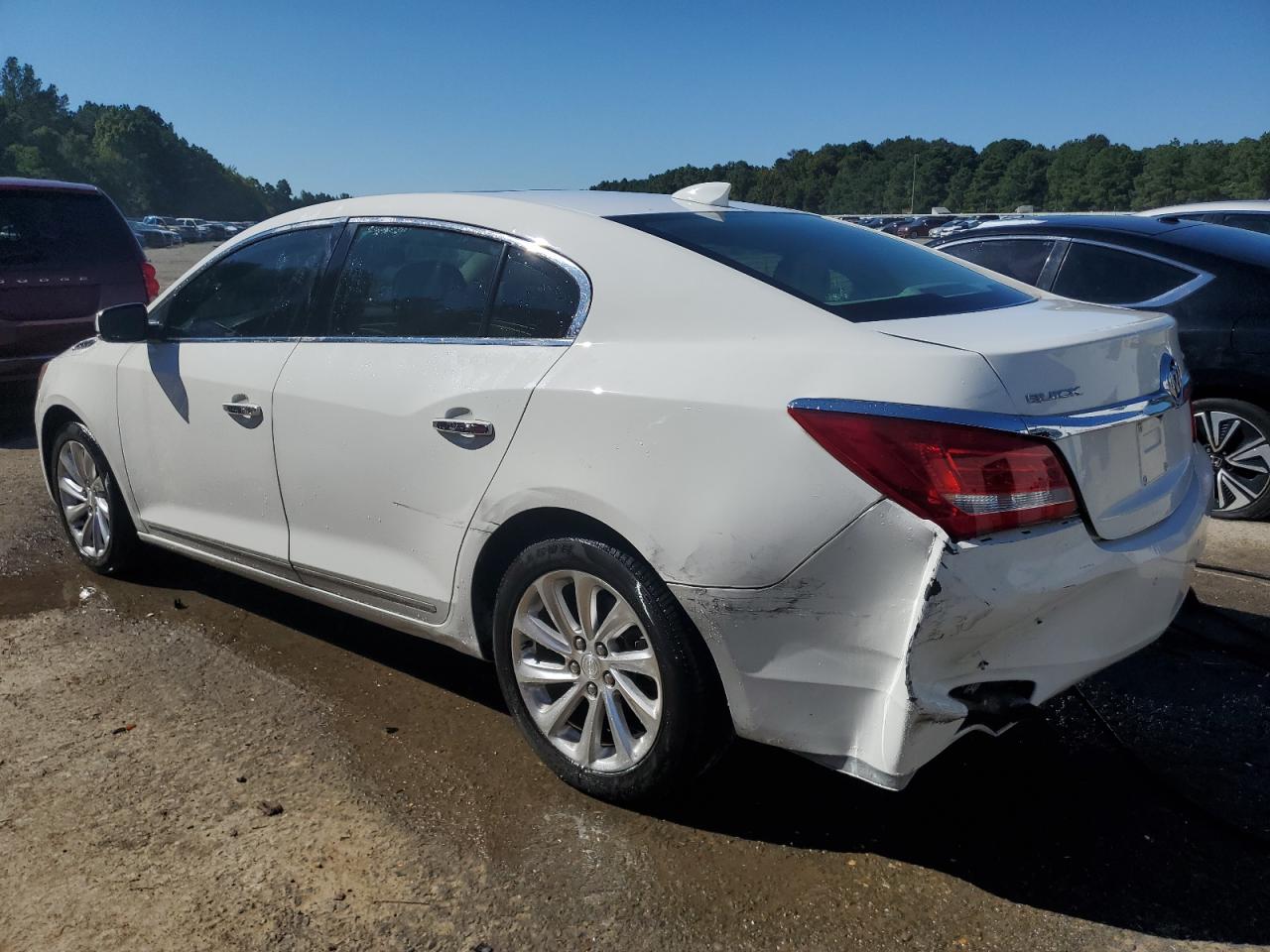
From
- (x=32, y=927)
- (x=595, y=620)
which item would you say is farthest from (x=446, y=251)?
(x=32, y=927)

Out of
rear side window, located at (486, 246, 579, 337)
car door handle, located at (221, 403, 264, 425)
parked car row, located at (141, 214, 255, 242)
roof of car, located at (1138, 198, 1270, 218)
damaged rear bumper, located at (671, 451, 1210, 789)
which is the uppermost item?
rear side window, located at (486, 246, 579, 337)

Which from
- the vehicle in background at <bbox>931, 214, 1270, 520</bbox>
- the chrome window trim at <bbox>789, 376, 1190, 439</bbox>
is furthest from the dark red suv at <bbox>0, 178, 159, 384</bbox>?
the chrome window trim at <bbox>789, 376, 1190, 439</bbox>

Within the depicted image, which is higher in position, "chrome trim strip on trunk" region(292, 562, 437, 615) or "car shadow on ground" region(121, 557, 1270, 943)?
"chrome trim strip on trunk" region(292, 562, 437, 615)

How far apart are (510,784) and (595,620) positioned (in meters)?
Answer: 0.59

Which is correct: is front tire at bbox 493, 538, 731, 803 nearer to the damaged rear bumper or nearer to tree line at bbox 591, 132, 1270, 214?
the damaged rear bumper

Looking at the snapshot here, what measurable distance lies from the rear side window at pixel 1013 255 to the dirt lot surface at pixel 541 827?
288cm

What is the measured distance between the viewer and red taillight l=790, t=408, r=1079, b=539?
2.29 m

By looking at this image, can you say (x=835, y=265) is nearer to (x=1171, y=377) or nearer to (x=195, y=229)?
(x=1171, y=377)

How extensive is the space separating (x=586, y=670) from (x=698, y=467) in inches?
28.6

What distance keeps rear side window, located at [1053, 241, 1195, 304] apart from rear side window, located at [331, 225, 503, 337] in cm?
358

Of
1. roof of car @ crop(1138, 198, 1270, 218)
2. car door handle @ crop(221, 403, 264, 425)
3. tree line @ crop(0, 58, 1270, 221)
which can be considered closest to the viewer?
car door handle @ crop(221, 403, 264, 425)

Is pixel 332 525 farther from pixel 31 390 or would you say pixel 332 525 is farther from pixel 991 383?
pixel 31 390

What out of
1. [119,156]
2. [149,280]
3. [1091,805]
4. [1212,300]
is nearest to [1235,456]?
[1212,300]

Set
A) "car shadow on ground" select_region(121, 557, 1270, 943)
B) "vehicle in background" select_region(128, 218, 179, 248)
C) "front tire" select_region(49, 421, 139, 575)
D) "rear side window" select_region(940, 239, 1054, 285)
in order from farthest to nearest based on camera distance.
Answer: "vehicle in background" select_region(128, 218, 179, 248) → "rear side window" select_region(940, 239, 1054, 285) → "front tire" select_region(49, 421, 139, 575) → "car shadow on ground" select_region(121, 557, 1270, 943)
